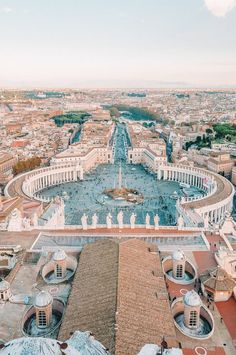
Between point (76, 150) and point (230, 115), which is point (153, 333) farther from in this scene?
point (230, 115)

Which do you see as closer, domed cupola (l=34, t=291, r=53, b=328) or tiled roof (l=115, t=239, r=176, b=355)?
tiled roof (l=115, t=239, r=176, b=355)

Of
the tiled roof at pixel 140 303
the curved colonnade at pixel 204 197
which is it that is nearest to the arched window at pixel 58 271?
the tiled roof at pixel 140 303

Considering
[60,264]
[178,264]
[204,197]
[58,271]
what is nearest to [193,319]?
[178,264]

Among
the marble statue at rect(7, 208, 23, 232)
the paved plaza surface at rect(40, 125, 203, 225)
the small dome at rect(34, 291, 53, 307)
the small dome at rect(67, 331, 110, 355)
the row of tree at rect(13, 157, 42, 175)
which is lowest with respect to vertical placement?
the paved plaza surface at rect(40, 125, 203, 225)

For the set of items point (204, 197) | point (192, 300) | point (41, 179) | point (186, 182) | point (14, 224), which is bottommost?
point (186, 182)

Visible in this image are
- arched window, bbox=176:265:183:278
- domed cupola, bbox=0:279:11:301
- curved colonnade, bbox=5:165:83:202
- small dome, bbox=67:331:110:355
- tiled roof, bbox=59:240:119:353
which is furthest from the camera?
curved colonnade, bbox=5:165:83:202

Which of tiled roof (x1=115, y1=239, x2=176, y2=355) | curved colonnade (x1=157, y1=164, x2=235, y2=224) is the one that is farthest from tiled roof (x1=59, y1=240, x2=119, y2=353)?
curved colonnade (x1=157, y1=164, x2=235, y2=224)

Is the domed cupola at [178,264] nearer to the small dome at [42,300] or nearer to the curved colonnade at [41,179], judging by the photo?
the small dome at [42,300]

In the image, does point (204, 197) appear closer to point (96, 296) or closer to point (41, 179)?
point (41, 179)

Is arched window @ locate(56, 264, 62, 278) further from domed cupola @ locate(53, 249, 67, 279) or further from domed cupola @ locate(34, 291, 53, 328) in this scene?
domed cupola @ locate(34, 291, 53, 328)

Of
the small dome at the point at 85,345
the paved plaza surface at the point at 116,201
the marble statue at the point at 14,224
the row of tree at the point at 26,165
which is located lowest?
the paved plaza surface at the point at 116,201
